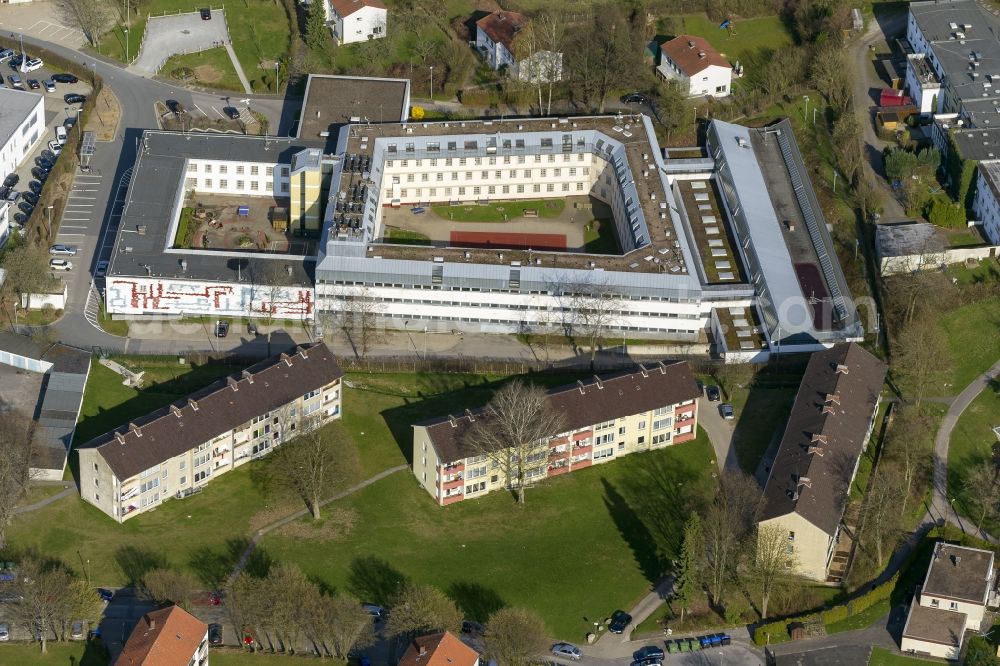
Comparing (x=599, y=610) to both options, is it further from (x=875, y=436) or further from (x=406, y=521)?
(x=875, y=436)

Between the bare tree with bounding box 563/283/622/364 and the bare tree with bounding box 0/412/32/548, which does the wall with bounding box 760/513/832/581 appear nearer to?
the bare tree with bounding box 563/283/622/364

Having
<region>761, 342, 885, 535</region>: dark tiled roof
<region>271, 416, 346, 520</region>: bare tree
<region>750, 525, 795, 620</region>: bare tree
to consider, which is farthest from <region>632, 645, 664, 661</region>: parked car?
<region>271, 416, 346, 520</region>: bare tree

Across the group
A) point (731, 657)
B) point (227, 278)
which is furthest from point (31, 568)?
point (731, 657)

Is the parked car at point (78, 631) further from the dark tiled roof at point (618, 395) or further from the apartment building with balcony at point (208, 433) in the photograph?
the dark tiled roof at point (618, 395)

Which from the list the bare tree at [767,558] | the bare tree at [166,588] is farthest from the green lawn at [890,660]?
the bare tree at [166,588]

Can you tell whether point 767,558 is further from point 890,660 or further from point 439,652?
point 439,652

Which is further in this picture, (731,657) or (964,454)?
(964,454)
